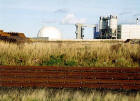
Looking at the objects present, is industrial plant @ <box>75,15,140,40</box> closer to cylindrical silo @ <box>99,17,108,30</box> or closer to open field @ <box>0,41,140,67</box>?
cylindrical silo @ <box>99,17,108,30</box>

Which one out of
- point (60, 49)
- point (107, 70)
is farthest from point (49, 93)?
point (60, 49)

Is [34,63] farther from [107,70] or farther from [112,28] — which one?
[112,28]

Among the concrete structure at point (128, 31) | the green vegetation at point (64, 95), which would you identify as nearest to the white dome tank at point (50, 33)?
the concrete structure at point (128, 31)

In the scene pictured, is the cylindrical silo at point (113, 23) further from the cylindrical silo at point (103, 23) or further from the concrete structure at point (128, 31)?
the concrete structure at point (128, 31)

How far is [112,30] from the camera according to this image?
188 ft

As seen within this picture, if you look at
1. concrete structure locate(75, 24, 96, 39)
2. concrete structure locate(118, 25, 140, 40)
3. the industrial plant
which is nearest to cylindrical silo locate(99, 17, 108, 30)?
the industrial plant

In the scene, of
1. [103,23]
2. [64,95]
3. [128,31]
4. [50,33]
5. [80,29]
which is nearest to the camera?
[64,95]

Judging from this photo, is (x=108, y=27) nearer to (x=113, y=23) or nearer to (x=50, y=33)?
(x=113, y=23)

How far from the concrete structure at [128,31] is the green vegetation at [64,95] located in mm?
52564

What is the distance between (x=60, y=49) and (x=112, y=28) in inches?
1842

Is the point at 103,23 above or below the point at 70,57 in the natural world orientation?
above

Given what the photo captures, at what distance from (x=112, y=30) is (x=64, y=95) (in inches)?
2003

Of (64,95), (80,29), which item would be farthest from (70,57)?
(80,29)

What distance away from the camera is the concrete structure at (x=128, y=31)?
59688mm
